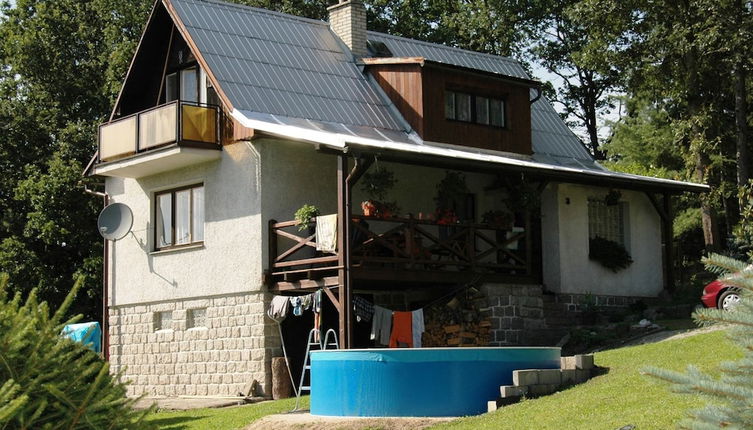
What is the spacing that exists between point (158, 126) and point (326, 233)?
4.69 m

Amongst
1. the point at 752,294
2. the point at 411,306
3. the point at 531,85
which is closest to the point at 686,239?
the point at 531,85

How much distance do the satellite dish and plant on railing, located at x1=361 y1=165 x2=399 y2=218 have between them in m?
5.41

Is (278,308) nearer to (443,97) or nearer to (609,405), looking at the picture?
(443,97)

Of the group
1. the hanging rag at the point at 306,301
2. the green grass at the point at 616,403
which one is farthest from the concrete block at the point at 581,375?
the hanging rag at the point at 306,301

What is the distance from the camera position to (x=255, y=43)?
78.0 feet

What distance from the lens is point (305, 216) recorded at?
20.2 metres

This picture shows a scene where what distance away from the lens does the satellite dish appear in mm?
23844

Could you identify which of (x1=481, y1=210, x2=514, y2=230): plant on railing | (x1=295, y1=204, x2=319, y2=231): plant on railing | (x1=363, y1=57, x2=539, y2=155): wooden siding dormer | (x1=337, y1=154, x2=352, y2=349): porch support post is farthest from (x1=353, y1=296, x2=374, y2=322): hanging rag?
(x1=363, y1=57, x2=539, y2=155): wooden siding dormer

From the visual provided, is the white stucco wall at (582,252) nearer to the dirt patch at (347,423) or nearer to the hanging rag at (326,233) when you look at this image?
the hanging rag at (326,233)

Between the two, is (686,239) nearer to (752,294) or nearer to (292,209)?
(292,209)

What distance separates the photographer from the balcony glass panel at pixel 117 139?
2311 centimetres

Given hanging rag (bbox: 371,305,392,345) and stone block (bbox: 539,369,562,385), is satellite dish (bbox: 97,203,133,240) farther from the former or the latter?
stone block (bbox: 539,369,562,385)

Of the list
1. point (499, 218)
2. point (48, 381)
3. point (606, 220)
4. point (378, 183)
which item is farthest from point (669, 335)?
point (48, 381)

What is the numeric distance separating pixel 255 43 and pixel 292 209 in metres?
4.22
